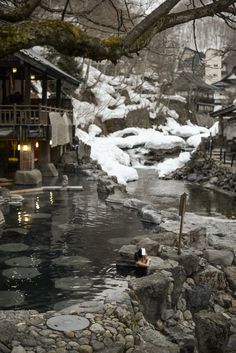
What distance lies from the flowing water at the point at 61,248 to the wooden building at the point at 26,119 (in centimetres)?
322

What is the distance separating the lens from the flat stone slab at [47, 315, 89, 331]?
22.9 ft

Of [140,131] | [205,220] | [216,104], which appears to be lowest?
[205,220]

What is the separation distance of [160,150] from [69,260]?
39145mm

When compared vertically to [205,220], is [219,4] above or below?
above

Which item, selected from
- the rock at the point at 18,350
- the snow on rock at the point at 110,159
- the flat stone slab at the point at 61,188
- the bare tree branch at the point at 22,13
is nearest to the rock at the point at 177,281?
the rock at the point at 18,350

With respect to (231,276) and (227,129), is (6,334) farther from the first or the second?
(227,129)

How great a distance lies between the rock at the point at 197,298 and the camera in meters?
10.2

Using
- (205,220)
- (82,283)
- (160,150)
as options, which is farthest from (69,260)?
(160,150)

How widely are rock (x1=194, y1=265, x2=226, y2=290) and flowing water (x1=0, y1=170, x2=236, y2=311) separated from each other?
2275 mm

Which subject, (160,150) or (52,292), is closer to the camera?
(52,292)

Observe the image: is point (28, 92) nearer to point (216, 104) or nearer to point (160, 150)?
point (160, 150)

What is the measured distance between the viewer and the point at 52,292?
347 inches

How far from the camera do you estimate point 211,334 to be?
28.9 feet

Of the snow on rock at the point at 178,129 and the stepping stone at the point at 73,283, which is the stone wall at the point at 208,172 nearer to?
the snow on rock at the point at 178,129
